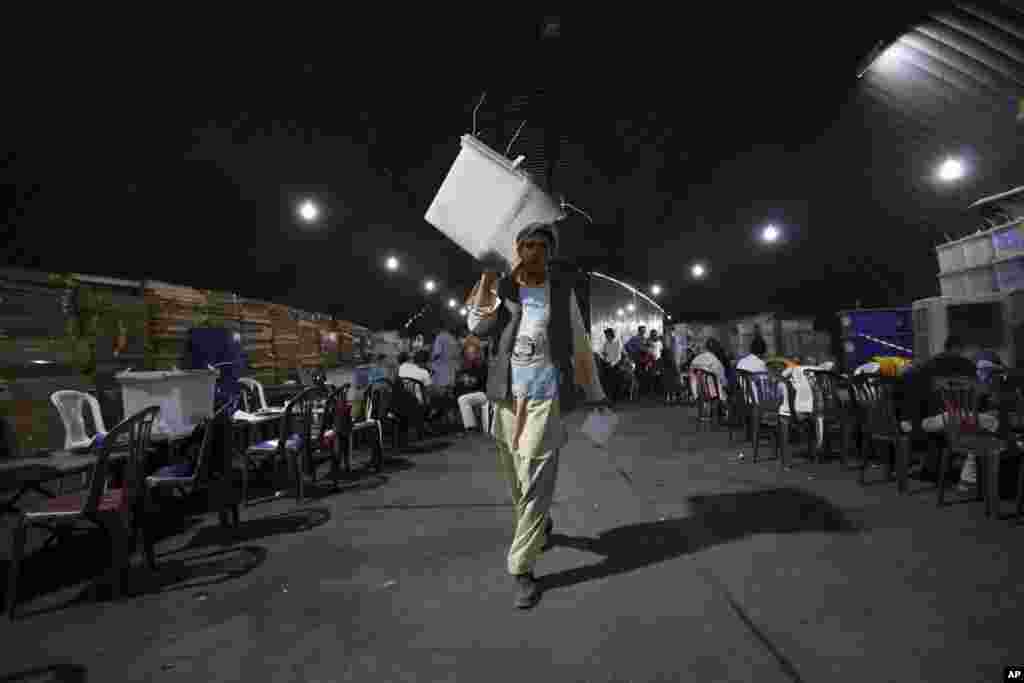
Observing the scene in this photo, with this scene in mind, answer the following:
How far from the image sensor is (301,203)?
11.1 m

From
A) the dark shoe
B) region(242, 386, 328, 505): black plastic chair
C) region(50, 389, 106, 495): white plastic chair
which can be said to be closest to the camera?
the dark shoe

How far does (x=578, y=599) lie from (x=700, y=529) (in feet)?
4.31

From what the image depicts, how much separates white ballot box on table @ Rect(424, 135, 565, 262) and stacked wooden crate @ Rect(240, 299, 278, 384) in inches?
309

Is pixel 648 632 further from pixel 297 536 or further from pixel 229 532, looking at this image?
pixel 229 532

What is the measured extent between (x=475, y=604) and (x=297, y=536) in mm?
1776

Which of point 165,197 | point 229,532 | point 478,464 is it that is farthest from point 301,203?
point 229,532

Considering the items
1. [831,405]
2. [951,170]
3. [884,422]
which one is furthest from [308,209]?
[951,170]

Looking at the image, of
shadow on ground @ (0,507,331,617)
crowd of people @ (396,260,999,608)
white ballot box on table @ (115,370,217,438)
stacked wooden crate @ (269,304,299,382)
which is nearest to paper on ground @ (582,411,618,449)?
crowd of people @ (396,260,999,608)

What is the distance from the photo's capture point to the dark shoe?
91.5 inches

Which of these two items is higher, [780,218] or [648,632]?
[780,218]

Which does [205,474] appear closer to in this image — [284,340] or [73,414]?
[73,414]

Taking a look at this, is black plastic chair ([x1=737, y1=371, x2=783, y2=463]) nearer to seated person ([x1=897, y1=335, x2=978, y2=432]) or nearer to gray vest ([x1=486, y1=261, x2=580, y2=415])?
seated person ([x1=897, y1=335, x2=978, y2=432])

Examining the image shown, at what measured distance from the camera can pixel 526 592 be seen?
235 centimetres

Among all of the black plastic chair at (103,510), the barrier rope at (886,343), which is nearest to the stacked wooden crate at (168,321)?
the black plastic chair at (103,510)
